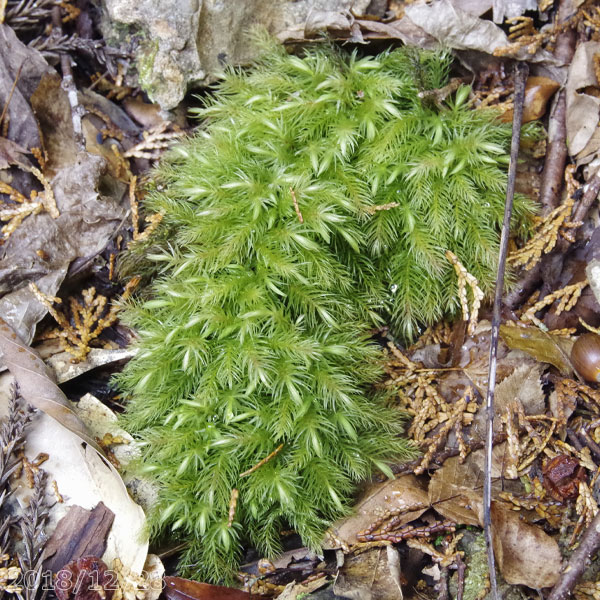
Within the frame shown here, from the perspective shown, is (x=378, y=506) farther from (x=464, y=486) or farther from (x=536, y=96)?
(x=536, y=96)

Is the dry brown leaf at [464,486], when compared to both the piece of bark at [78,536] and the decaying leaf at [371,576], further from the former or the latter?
the piece of bark at [78,536]

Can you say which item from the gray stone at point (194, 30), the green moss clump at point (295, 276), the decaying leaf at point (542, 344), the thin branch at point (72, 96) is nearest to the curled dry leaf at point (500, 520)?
the green moss clump at point (295, 276)

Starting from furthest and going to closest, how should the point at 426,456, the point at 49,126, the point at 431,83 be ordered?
the point at 49,126, the point at 431,83, the point at 426,456

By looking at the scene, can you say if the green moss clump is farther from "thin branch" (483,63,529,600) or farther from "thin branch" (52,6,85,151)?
"thin branch" (52,6,85,151)

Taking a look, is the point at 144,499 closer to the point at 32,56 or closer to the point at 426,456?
the point at 426,456

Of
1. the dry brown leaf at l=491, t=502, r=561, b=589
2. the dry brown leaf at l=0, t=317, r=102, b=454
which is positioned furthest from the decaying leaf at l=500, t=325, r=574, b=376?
the dry brown leaf at l=0, t=317, r=102, b=454

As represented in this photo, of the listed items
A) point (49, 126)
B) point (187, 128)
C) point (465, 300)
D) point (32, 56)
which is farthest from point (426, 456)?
point (32, 56)
